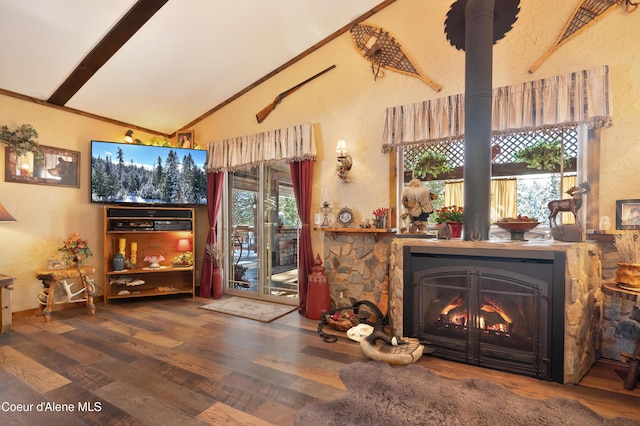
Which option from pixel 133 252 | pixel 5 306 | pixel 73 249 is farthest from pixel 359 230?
pixel 5 306

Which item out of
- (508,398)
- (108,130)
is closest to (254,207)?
(108,130)

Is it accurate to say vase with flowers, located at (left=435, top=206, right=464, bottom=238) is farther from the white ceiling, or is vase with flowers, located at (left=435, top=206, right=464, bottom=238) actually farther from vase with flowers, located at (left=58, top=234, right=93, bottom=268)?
vase with flowers, located at (left=58, top=234, right=93, bottom=268)

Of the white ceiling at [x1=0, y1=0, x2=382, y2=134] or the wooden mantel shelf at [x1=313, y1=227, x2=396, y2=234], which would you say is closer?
the white ceiling at [x1=0, y1=0, x2=382, y2=134]

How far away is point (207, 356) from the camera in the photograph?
253 cm

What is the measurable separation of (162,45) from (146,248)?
114 inches

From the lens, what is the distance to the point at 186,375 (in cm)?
222

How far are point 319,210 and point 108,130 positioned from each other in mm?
3385

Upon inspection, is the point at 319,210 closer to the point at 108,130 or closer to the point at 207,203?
the point at 207,203

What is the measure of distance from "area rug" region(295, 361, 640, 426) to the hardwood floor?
113 millimetres

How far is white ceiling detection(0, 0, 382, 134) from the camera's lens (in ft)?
9.23

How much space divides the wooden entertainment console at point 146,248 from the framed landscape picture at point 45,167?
0.63 metres

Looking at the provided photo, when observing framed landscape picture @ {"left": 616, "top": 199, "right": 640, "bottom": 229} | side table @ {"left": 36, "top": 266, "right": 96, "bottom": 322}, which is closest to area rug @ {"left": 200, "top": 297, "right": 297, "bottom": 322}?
side table @ {"left": 36, "top": 266, "right": 96, "bottom": 322}

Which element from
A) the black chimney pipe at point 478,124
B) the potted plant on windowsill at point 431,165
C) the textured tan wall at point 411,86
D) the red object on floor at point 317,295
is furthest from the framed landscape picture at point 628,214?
the red object on floor at point 317,295

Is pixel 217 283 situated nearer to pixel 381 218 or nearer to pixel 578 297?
pixel 381 218
